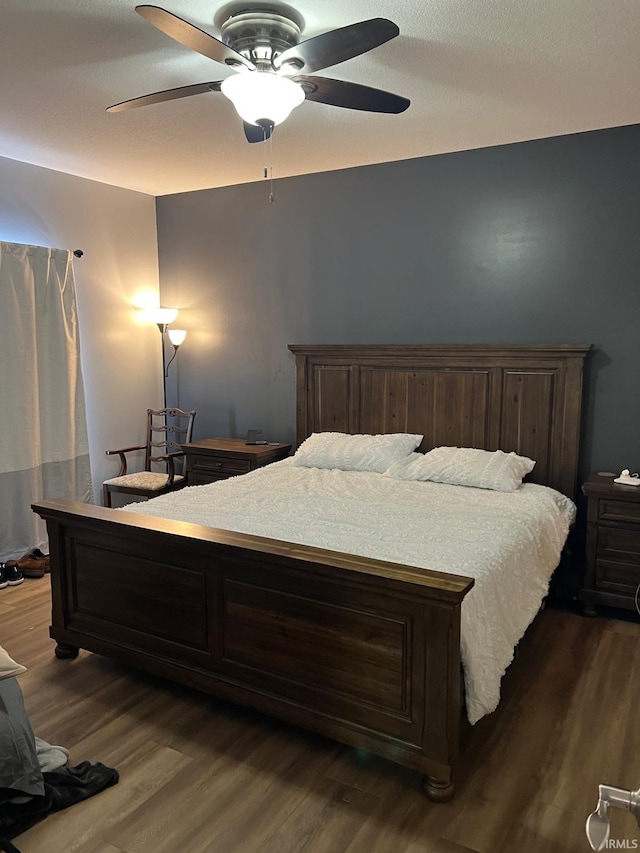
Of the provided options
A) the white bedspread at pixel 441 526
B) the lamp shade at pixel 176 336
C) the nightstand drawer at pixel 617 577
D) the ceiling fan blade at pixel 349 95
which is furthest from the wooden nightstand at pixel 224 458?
the ceiling fan blade at pixel 349 95

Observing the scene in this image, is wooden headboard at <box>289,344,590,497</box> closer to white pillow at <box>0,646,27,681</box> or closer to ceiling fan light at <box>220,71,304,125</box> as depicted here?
ceiling fan light at <box>220,71,304,125</box>

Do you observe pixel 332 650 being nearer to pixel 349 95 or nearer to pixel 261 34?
pixel 349 95

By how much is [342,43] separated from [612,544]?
262cm

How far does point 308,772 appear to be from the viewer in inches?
82.4

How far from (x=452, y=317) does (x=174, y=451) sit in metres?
2.48

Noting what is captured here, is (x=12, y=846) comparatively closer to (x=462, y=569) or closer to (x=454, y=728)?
(x=454, y=728)

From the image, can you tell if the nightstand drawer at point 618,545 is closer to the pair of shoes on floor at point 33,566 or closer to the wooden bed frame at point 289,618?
the wooden bed frame at point 289,618

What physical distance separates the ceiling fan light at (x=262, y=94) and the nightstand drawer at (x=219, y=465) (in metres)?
2.50

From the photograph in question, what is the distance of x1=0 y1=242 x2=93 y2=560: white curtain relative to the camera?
13.0 feet

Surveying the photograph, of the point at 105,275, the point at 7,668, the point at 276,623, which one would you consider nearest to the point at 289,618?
the point at 276,623

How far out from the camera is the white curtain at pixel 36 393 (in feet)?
13.0

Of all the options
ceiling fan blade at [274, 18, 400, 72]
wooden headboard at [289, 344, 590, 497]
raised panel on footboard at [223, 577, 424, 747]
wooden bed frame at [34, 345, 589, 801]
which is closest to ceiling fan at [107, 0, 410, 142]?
ceiling fan blade at [274, 18, 400, 72]

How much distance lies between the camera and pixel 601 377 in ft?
11.4

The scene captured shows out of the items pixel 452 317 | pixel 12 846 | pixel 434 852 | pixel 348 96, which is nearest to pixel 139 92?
pixel 348 96
